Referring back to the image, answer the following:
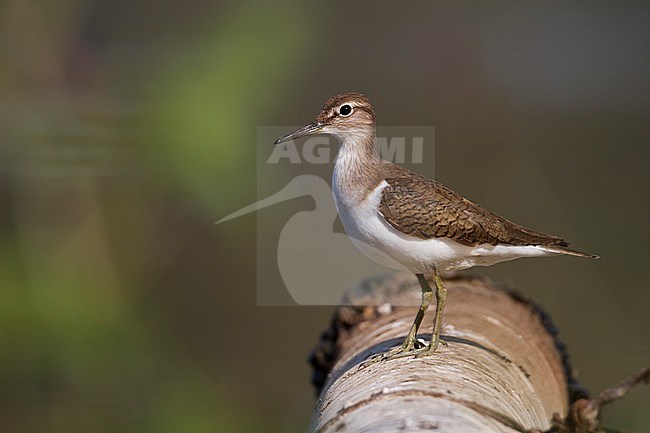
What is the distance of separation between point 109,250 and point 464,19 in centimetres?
375

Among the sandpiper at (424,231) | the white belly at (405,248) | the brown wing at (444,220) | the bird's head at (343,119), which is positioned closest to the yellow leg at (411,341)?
the sandpiper at (424,231)

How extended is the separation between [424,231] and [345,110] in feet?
1.74

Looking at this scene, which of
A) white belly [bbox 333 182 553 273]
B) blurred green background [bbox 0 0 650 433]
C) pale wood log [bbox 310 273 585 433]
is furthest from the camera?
blurred green background [bbox 0 0 650 433]

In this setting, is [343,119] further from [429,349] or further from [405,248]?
[429,349]

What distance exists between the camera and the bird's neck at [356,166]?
9.50 feet

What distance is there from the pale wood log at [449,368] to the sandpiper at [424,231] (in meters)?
0.16

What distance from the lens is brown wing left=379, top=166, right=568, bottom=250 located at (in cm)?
278

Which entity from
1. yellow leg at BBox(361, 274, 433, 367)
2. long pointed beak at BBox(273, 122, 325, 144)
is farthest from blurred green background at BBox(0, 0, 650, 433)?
yellow leg at BBox(361, 274, 433, 367)

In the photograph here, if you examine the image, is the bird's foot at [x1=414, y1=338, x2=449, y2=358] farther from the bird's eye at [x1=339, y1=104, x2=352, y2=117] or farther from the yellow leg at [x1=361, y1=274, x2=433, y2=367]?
the bird's eye at [x1=339, y1=104, x2=352, y2=117]

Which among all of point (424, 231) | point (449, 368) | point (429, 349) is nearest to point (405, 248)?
point (424, 231)

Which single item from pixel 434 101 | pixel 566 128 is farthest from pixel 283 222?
pixel 566 128

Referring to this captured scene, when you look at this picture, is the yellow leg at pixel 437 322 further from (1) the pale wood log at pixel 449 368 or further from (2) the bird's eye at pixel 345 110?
(2) the bird's eye at pixel 345 110

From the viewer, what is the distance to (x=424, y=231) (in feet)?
9.14

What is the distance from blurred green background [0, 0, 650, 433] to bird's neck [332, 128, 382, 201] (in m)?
0.60
